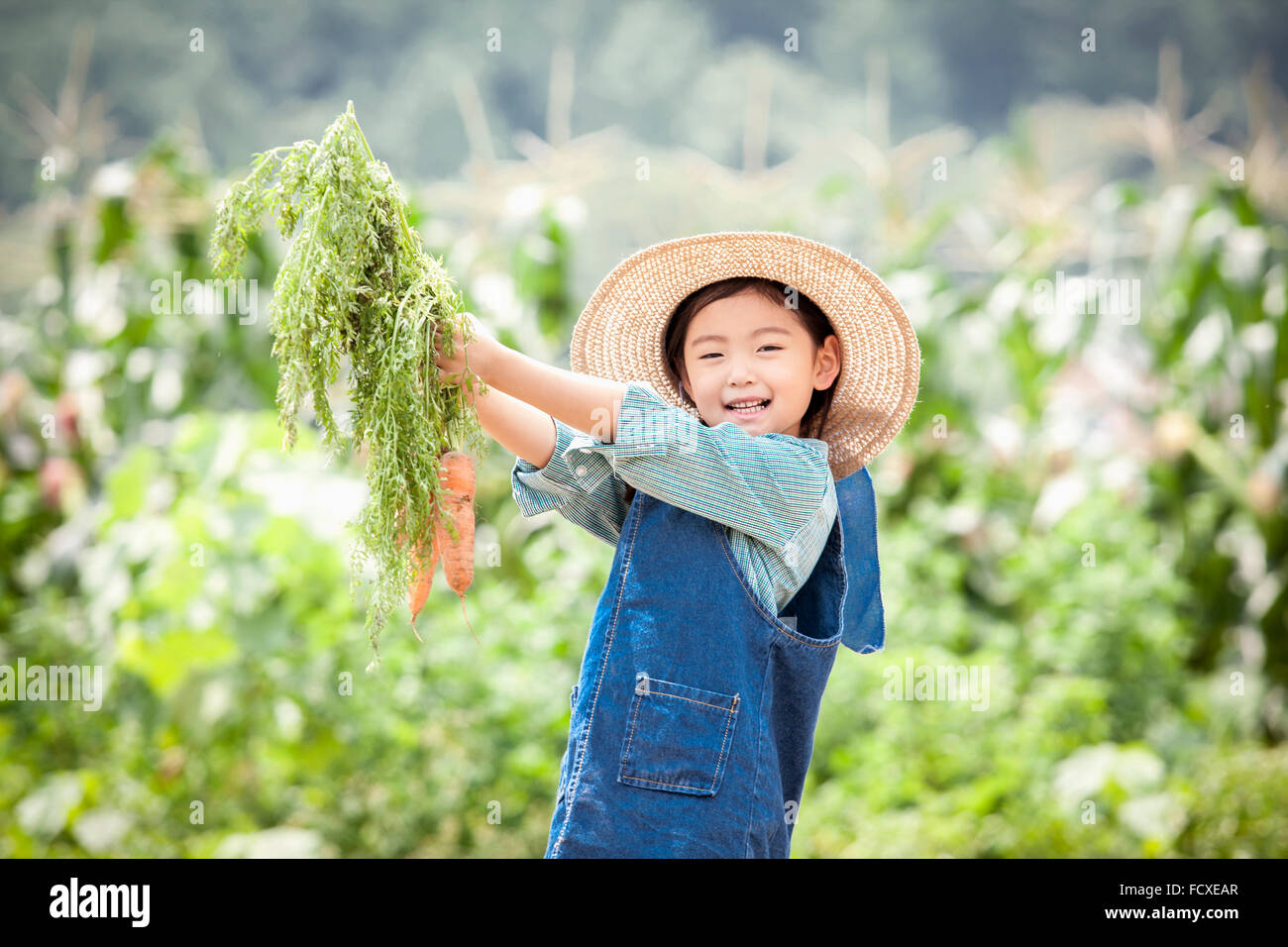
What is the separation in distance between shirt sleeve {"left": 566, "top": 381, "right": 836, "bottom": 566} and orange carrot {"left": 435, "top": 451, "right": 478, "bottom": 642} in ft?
0.48

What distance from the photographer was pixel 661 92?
6602 mm

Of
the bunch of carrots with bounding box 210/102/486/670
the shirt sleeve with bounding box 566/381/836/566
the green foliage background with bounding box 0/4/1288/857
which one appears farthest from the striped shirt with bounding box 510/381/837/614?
the green foliage background with bounding box 0/4/1288/857

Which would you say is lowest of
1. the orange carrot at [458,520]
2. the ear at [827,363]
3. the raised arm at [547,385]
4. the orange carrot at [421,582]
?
→ the orange carrot at [421,582]

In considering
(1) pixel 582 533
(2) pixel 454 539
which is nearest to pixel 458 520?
(2) pixel 454 539

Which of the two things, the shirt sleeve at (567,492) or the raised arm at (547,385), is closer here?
the raised arm at (547,385)

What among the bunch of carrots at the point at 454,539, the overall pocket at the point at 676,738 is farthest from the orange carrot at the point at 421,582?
the overall pocket at the point at 676,738

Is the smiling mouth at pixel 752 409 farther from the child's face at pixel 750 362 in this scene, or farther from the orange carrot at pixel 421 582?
the orange carrot at pixel 421 582

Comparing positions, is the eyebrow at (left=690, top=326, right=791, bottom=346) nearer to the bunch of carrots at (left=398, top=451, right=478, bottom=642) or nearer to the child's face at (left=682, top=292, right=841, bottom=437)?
the child's face at (left=682, top=292, right=841, bottom=437)

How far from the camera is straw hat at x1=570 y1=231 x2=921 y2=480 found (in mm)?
1847

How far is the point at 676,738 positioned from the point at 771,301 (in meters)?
0.72

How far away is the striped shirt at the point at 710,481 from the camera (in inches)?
60.3

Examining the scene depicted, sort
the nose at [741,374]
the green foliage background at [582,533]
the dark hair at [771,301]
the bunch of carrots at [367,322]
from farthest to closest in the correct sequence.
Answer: the green foliage background at [582,533]
the dark hair at [771,301]
the nose at [741,374]
the bunch of carrots at [367,322]

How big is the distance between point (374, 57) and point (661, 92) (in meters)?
1.64

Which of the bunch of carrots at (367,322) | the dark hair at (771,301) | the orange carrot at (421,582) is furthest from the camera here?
the dark hair at (771,301)
